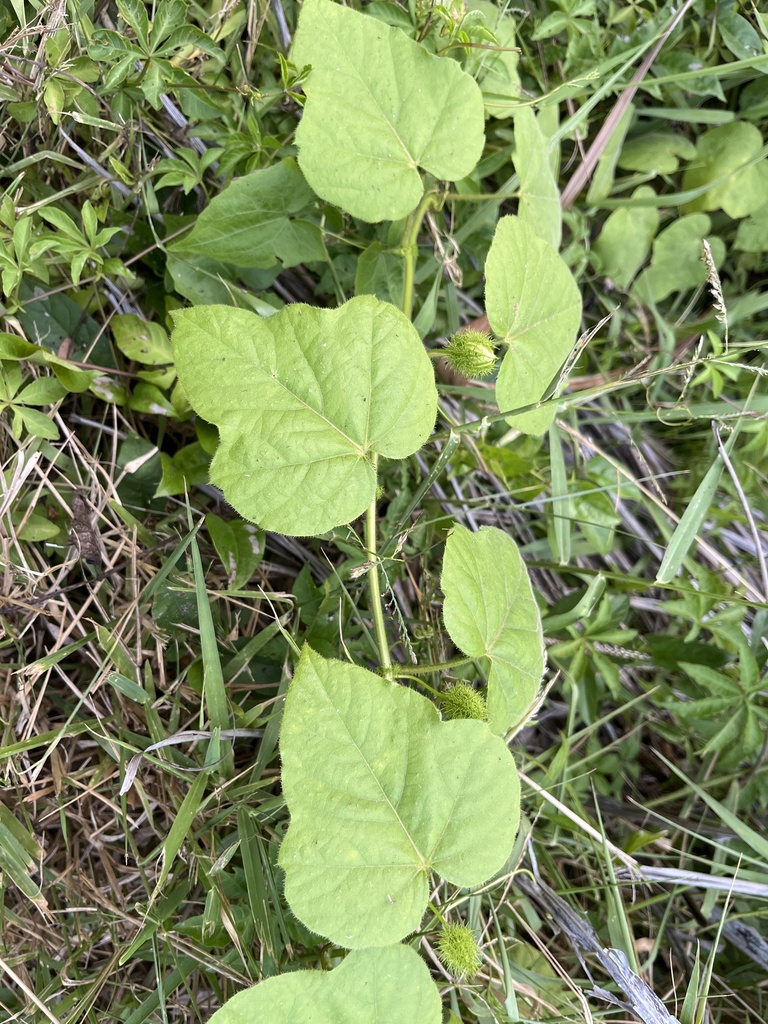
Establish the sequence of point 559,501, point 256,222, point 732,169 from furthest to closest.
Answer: point 732,169 < point 559,501 < point 256,222

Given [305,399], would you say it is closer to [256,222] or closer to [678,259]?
[256,222]

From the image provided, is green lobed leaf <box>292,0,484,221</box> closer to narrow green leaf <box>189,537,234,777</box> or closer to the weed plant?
the weed plant

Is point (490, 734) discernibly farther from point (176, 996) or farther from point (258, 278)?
point (258, 278)

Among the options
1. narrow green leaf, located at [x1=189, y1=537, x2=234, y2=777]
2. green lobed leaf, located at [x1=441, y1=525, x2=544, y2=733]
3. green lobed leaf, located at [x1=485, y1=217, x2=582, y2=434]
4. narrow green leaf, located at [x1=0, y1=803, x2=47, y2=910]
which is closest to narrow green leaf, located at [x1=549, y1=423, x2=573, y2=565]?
green lobed leaf, located at [x1=485, y1=217, x2=582, y2=434]

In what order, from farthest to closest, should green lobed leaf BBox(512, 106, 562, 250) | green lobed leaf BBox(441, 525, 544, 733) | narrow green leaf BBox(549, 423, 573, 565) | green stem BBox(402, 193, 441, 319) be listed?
narrow green leaf BBox(549, 423, 573, 565) → green lobed leaf BBox(512, 106, 562, 250) → green stem BBox(402, 193, 441, 319) → green lobed leaf BBox(441, 525, 544, 733)

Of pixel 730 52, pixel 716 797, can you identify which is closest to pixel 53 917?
pixel 716 797

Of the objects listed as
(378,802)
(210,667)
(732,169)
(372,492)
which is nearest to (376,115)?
(372,492)

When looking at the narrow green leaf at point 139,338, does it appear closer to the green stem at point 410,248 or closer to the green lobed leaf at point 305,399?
the green lobed leaf at point 305,399
